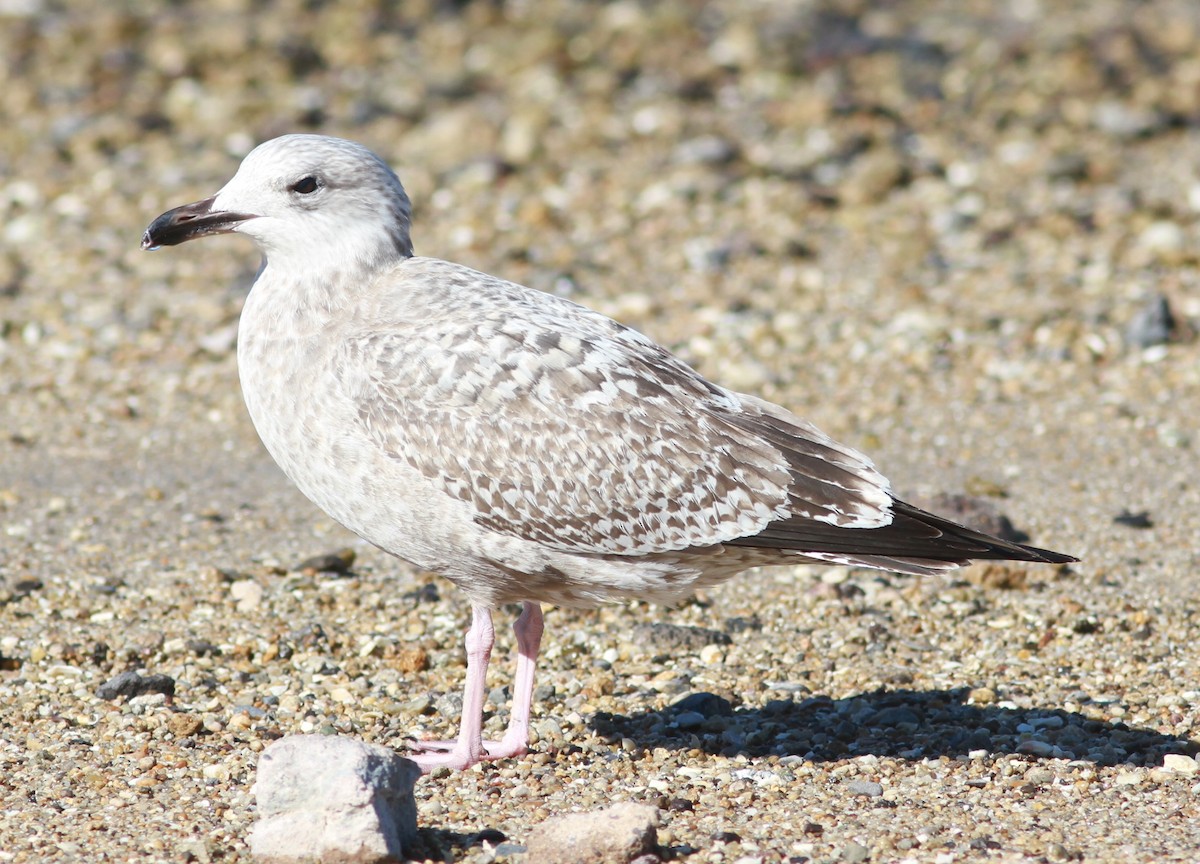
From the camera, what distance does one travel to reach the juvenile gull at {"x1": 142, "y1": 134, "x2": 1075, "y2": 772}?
18.1 ft

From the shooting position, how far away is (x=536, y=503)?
18.1 feet

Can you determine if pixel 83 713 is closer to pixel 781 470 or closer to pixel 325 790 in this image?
pixel 325 790

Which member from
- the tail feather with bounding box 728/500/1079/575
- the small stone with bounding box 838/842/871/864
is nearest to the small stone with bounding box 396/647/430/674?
the tail feather with bounding box 728/500/1079/575

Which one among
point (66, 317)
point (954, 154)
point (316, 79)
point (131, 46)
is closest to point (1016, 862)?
point (66, 317)

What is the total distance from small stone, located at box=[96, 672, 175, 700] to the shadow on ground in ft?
5.70

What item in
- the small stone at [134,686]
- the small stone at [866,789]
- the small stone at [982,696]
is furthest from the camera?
the small stone at [982,696]

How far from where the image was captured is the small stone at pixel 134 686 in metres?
6.12

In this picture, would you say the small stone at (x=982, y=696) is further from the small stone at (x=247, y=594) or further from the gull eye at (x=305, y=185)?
the gull eye at (x=305, y=185)

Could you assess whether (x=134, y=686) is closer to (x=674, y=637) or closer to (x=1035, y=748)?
(x=674, y=637)

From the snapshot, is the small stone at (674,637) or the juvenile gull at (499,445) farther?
the small stone at (674,637)

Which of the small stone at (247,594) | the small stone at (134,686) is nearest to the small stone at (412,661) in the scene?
the small stone at (247,594)

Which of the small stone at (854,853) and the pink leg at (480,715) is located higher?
the pink leg at (480,715)

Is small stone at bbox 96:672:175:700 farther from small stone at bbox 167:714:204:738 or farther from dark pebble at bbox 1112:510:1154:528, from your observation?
dark pebble at bbox 1112:510:1154:528

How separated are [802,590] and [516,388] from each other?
2.38 metres
